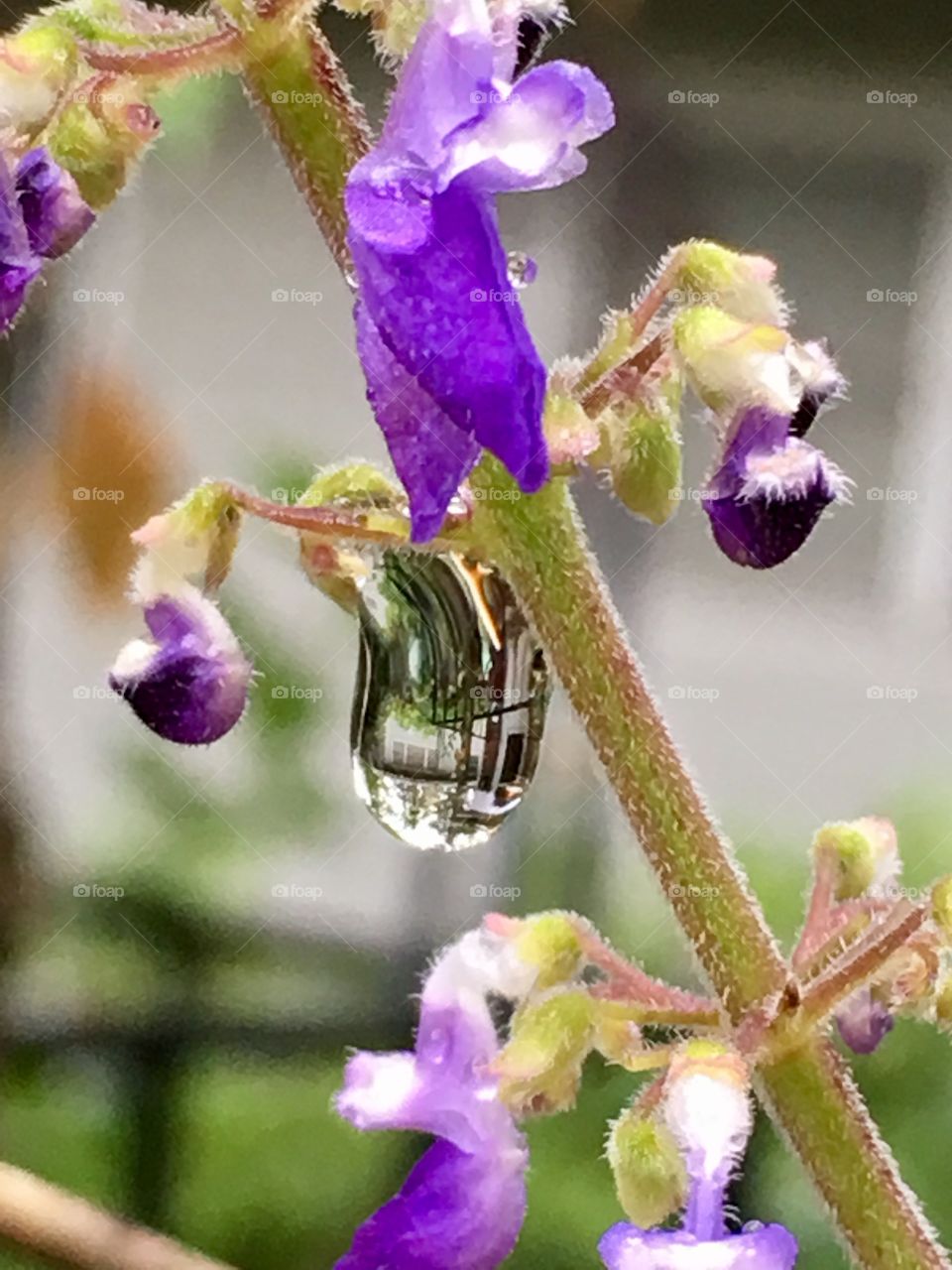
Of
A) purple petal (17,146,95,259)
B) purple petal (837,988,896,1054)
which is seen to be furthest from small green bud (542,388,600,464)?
purple petal (837,988,896,1054)

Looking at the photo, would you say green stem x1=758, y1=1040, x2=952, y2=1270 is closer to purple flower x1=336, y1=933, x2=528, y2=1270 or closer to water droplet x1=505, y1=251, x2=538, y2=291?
purple flower x1=336, y1=933, x2=528, y2=1270

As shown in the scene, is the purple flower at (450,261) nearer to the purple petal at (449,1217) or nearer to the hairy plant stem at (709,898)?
the hairy plant stem at (709,898)

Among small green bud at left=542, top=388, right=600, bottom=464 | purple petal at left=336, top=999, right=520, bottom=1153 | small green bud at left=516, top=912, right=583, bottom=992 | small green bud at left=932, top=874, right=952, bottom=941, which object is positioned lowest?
purple petal at left=336, top=999, right=520, bottom=1153

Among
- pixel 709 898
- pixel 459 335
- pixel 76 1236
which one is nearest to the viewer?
pixel 459 335

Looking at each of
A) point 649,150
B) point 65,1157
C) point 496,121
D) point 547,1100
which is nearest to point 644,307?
point 496,121

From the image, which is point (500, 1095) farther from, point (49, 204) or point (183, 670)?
point (49, 204)

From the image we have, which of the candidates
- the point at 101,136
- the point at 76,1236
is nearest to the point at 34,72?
the point at 101,136

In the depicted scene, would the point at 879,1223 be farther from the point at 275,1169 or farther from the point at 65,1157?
the point at 65,1157
